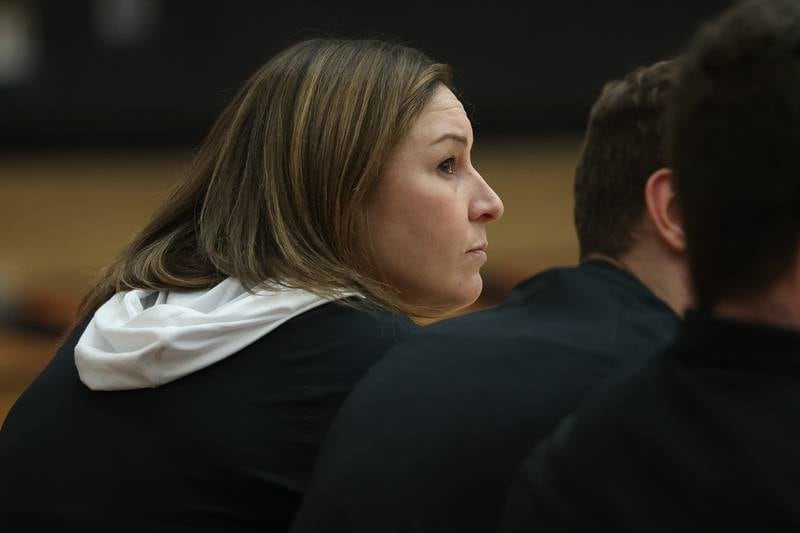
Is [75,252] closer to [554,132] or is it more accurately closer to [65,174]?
[65,174]

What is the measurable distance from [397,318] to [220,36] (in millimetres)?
4253

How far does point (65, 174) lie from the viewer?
22.3ft

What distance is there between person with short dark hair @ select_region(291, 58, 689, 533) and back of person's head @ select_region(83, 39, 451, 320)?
1.18 ft

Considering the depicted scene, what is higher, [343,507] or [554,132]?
[343,507]

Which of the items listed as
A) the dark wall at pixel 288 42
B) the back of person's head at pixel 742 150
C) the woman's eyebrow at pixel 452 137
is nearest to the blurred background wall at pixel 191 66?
the dark wall at pixel 288 42

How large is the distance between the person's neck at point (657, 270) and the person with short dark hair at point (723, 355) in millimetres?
474

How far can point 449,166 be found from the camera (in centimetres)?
202

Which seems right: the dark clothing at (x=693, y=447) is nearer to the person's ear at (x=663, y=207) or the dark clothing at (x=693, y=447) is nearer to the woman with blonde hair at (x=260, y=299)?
the person's ear at (x=663, y=207)

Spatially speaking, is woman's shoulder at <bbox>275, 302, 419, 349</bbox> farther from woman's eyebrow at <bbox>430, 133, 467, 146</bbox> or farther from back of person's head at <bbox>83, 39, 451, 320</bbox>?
woman's eyebrow at <bbox>430, 133, 467, 146</bbox>

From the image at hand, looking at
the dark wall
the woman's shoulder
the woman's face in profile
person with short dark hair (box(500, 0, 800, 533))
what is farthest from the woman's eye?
the dark wall

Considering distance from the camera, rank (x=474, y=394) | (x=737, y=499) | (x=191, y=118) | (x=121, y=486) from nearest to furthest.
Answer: (x=737, y=499) < (x=474, y=394) < (x=121, y=486) < (x=191, y=118)

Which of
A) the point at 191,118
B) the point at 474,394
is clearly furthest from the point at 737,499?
the point at 191,118

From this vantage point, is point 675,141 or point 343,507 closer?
point 675,141

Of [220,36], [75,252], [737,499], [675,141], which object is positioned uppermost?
[675,141]
